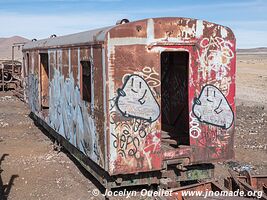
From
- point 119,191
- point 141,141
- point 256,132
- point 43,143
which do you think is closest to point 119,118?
point 141,141

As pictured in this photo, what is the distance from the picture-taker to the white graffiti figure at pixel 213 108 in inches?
295

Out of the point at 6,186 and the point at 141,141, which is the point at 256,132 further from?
the point at 6,186

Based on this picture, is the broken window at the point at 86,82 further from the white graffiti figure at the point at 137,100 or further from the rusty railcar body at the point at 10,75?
the rusty railcar body at the point at 10,75

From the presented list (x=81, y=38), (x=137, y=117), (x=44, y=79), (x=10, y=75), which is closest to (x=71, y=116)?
(x=81, y=38)

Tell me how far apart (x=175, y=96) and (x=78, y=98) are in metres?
2.53

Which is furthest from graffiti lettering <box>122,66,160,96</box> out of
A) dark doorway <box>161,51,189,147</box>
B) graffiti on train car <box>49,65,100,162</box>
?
dark doorway <box>161,51,189,147</box>

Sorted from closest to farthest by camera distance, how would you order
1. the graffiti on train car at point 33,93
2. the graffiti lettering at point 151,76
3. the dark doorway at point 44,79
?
the graffiti lettering at point 151,76, the dark doorway at point 44,79, the graffiti on train car at point 33,93

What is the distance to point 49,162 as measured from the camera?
10.1m

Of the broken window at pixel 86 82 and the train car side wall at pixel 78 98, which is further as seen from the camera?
the broken window at pixel 86 82

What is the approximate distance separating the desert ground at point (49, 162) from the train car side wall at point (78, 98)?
0.73 metres

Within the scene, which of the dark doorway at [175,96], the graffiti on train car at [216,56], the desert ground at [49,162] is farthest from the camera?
the dark doorway at [175,96]

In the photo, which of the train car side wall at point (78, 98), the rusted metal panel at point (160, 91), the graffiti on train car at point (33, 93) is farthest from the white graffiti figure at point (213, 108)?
the graffiti on train car at point (33, 93)

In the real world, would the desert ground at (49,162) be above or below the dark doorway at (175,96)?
below

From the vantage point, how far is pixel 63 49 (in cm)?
932
